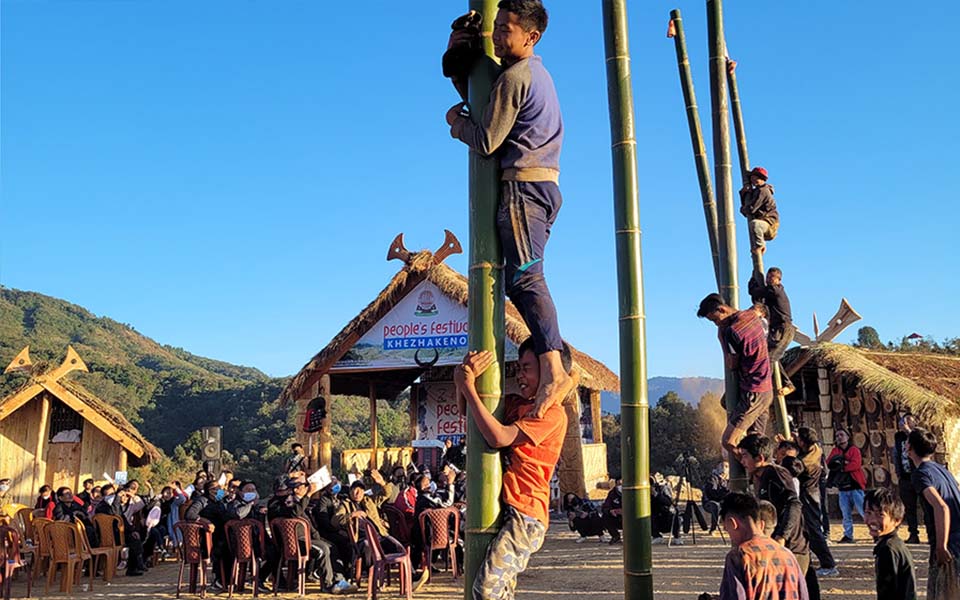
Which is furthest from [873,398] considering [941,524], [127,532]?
[127,532]

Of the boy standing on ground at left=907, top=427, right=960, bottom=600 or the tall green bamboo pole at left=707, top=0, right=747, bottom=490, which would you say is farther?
the tall green bamboo pole at left=707, top=0, right=747, bottom=490

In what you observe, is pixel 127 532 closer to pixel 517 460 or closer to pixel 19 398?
pixel 19 398

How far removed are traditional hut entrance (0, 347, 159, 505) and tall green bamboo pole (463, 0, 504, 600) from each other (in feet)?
56.3

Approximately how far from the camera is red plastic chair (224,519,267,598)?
381 inches

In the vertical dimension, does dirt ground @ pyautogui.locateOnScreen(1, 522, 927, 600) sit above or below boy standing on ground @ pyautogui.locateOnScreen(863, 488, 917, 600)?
below

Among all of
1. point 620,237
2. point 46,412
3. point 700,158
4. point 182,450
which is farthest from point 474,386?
point 182,450

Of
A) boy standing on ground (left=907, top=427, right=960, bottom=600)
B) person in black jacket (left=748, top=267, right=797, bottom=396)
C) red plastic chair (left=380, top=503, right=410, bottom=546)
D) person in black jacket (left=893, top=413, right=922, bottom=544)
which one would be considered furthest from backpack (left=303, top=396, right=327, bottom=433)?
boy standing on ground (left=907, top=427, right=960, bottom=600)

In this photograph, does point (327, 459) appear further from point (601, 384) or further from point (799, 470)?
point (799, 470)

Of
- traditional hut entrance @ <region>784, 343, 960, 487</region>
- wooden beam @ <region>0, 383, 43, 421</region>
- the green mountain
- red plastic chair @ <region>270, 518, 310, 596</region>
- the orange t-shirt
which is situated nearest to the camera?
the orange t-shirt

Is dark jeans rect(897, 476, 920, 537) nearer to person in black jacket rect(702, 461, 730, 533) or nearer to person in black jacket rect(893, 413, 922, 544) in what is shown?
person in black jacket rect(893, 413, 922, 544)

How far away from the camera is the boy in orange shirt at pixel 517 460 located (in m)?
2.64

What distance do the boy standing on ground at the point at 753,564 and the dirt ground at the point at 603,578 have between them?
4769 mm

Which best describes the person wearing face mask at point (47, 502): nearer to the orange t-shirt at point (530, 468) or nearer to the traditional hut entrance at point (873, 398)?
the orange t-shirt at point (530, 468)

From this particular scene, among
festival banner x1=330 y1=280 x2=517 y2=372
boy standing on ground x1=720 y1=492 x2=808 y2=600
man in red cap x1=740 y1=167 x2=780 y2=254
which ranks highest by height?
festival banner x1=330 y1=280 x2=517 y2=372
